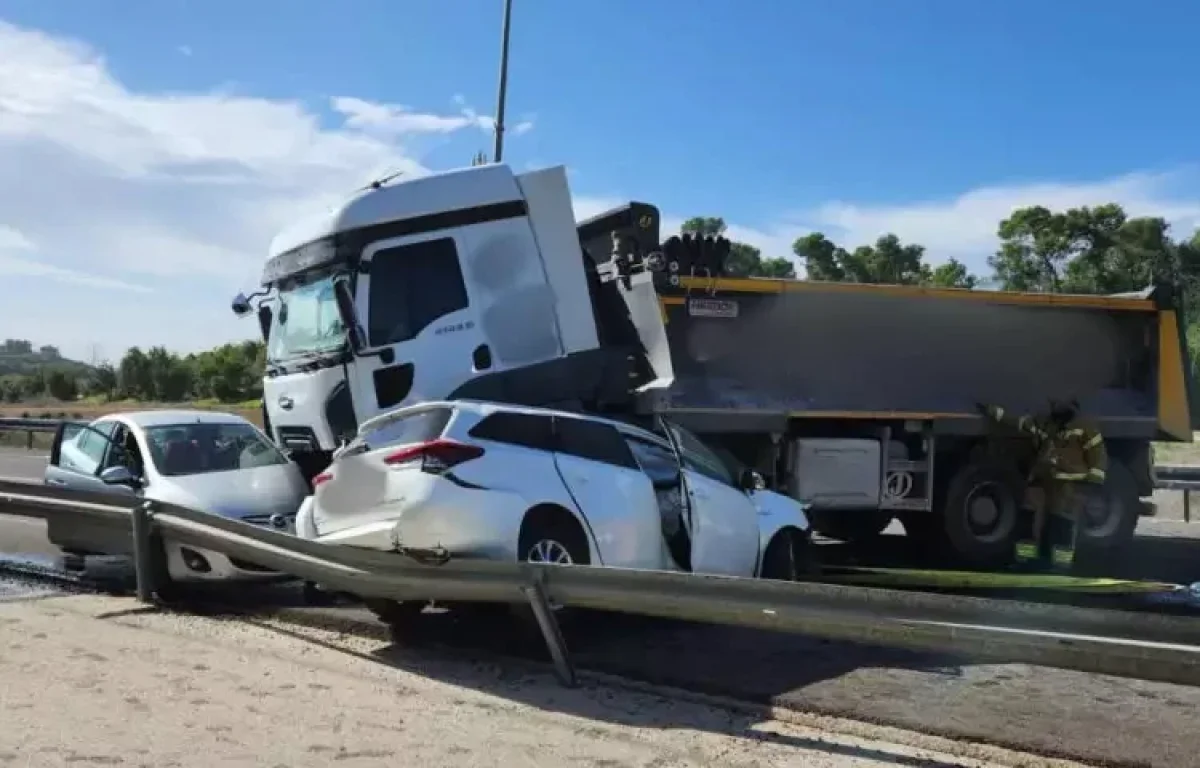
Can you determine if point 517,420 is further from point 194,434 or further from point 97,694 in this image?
point 194,434

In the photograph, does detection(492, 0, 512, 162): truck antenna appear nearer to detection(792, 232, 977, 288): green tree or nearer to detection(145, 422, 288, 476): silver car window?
detection(145, 422, 288, 476): silver car window

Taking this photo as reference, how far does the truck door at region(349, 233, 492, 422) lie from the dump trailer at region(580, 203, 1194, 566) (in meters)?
1.74

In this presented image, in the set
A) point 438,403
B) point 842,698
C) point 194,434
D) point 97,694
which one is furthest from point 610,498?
point 194,434

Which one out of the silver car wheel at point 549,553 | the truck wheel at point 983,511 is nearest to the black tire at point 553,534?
the silver car wheel at point 549,553

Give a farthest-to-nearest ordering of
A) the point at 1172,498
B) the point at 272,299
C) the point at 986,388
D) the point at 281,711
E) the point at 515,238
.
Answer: the point at 1172,498, the point at 986,388, the point at 272,299, the point at 515,238, the point at 281,711

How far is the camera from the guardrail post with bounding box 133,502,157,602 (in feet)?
29.0

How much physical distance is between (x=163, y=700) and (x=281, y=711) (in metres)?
0.65

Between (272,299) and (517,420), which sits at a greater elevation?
(272,299)

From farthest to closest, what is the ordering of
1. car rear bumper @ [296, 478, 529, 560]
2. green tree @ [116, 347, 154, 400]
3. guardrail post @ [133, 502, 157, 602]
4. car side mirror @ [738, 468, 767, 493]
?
1. green tree @ [116, 347, 154, 400]
2. guardrail post @ [133, 502, 157, 602]
3. car side mirror @ [738, 468, 767, 493]
4. car rear bumper @ [296, 478, 529, 560]

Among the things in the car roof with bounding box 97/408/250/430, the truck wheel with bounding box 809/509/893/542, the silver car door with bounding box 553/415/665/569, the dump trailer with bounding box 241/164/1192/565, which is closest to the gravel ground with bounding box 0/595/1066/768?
the silver car door with bounding box 553/415/665/569

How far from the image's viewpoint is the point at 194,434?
10969 millimetres

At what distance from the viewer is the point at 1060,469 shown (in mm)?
12789

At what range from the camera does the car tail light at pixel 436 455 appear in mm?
7102

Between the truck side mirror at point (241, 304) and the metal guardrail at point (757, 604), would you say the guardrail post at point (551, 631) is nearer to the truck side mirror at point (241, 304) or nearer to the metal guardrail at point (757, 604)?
the metal guardrail at point (757, 604)
